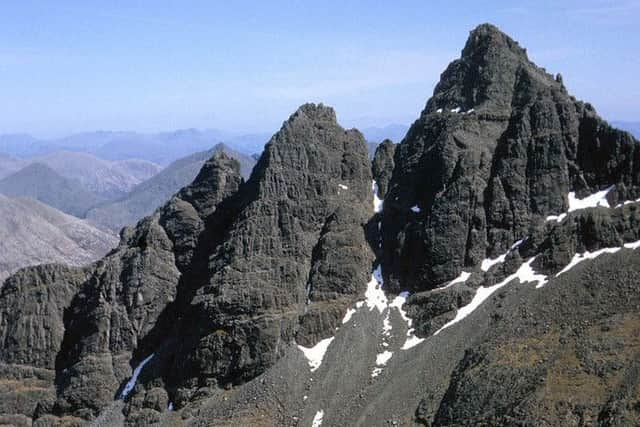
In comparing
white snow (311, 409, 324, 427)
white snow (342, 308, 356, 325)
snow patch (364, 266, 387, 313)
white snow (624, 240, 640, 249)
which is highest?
white snow (624, 240, 640, 249)

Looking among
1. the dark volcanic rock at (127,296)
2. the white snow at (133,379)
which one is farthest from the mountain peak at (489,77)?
the white snow at (133,379)

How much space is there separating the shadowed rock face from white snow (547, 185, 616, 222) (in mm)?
1009

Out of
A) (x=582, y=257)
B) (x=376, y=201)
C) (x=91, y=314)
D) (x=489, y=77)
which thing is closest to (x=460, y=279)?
(x=582, y=257)

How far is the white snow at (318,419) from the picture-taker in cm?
8750

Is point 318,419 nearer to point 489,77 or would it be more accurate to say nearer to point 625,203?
point 625,203

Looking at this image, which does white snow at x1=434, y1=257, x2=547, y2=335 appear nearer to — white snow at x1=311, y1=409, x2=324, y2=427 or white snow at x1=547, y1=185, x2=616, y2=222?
white snow at x1=547, y1=185, x2=616, y2=222

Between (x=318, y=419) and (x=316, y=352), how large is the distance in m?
11.7

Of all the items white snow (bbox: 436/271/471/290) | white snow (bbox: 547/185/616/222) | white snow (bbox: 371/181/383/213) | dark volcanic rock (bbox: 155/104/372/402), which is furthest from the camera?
white snow (bbox: 371/181/383/213)

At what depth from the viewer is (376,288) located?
106 m

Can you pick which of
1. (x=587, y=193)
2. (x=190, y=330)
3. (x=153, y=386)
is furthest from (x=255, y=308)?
(x=587, y=193)

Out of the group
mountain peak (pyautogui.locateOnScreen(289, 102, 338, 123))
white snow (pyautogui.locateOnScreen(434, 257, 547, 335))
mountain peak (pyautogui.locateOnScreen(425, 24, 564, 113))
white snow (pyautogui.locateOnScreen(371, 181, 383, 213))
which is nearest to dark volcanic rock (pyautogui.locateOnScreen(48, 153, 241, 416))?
mountain peak (pyautogui.locateOnScreen(289, 102, 338, 123))

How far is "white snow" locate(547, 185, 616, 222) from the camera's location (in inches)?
3816

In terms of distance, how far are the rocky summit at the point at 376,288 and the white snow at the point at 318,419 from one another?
157mm

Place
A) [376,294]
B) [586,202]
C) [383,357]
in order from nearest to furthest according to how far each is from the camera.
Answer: [383,357] → [586,202] → [376,294]
